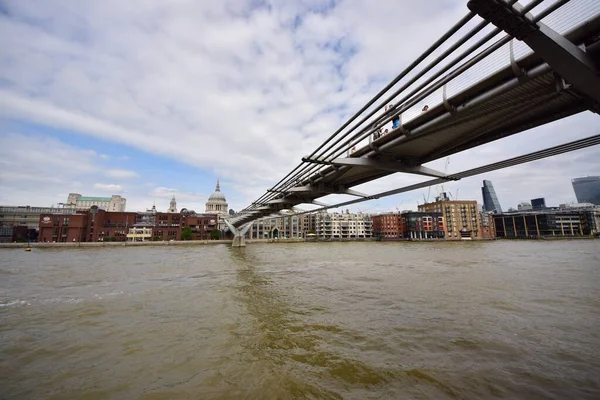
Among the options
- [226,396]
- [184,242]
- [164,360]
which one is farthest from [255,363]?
[184,242]

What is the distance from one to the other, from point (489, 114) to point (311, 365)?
291 inches

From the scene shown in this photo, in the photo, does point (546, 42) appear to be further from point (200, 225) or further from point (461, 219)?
point (461, 219)

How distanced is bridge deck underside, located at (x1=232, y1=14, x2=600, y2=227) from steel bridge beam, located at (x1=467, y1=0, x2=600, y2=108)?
0.53 metres

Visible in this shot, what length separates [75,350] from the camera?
20.1 ft

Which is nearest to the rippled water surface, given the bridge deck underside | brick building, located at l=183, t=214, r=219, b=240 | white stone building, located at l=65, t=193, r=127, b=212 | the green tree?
the bridge deck underside

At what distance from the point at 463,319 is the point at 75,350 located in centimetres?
1022

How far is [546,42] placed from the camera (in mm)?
3766

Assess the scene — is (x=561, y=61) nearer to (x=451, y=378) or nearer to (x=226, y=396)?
(x=451, y=378)

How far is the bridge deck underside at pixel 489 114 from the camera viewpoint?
17.5 feet

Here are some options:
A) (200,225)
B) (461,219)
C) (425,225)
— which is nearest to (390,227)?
(425,225)

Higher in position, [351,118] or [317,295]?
[351,118]

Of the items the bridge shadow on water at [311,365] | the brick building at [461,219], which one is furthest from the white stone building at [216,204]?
the bridge shadow on water at [311,365]

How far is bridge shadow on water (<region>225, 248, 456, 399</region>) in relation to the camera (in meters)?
4.34

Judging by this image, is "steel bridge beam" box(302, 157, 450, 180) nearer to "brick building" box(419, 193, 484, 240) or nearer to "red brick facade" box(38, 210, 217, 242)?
"red brick facade" box(38, 210, 217, 242)
